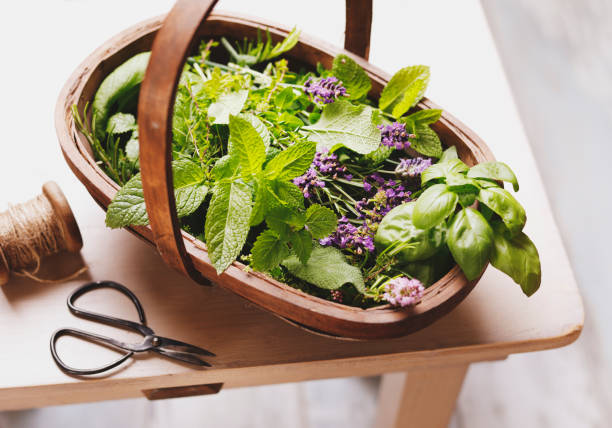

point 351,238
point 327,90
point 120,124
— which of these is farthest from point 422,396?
point 120,124

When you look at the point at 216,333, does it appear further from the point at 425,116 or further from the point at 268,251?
the point at 425,116

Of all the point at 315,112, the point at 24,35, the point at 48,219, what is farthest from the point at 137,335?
the point at 24,35

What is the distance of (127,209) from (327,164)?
233mm

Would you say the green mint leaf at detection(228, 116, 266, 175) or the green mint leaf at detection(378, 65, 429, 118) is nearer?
the green mint leaf at detection(228, 116, 266, 175)

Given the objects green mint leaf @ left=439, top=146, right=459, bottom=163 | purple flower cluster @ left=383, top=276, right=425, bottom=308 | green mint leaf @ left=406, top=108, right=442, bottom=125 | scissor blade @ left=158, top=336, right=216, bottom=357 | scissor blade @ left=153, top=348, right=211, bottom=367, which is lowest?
scissor blade @ left=153, top=348, right=211, bottom=367

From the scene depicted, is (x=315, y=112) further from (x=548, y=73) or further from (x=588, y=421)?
(x=588, y=421)

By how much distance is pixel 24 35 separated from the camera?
98 cm

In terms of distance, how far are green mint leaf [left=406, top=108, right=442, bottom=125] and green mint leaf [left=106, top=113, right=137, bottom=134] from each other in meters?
0.36

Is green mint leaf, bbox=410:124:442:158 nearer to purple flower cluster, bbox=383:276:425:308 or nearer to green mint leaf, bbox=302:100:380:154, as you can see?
green mint leaf, bbox=302:100:380:154

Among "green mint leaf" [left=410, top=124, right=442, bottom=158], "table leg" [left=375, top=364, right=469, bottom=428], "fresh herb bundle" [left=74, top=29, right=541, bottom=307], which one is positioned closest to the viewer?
"fresh herb bundle" [left=74, top=29, right=541, bottom=307]

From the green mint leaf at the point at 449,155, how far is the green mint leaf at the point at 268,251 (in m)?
0.24

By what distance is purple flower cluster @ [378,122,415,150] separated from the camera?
2.24 feet

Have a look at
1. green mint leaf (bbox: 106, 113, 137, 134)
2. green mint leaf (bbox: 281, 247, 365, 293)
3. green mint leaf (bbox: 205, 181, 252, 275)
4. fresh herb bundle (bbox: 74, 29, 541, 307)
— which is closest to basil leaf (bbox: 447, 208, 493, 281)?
fresh herb bundle (bbox: 74, 29, 541, 307)

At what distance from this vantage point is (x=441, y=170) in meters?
0.62
